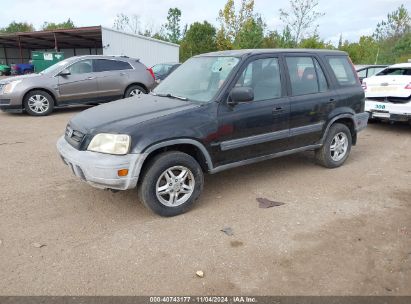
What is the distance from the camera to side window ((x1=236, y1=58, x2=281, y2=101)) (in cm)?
443

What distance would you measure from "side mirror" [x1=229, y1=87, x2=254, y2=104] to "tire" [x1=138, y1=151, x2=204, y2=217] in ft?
2.82

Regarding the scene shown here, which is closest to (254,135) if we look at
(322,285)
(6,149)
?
(322,285)

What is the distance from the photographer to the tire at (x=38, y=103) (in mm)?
9609

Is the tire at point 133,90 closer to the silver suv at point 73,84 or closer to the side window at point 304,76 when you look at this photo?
the silver suv at point 73,84

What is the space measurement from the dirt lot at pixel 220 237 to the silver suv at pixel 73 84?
4.72 m

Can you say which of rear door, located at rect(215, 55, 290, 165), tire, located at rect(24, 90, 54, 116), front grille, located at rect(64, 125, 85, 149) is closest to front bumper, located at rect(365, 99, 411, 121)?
rear door, located at rect(215, 55, 290, 165)

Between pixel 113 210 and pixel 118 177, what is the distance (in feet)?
2.31

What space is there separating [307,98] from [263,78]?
78cm

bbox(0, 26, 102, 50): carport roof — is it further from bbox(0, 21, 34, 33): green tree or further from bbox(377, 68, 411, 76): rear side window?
bbox(0, 21, 34, 33): green tree

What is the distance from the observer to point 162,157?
3775mm

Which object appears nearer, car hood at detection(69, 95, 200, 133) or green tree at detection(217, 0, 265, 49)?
car hood at detection(69, 95, 200, 133)

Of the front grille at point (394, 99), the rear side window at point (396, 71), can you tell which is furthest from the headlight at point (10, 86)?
the rear side window at point (396, 71)

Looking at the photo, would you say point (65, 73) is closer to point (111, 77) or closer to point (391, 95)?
point (111, 77)

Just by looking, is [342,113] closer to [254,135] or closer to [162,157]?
[254,135]
